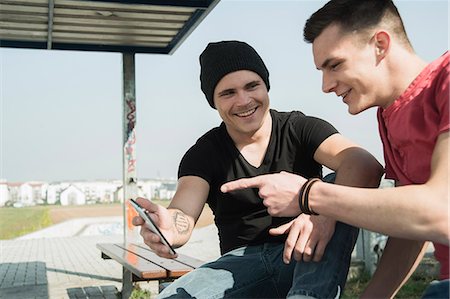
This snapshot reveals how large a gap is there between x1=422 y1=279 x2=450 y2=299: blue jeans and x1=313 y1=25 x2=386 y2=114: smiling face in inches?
24.4

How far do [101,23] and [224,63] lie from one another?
4569mm

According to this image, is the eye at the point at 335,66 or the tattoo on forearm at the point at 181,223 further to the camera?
A: the tattoo on forearm at the point at 181,223

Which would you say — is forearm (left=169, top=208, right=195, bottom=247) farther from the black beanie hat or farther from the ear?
the ear

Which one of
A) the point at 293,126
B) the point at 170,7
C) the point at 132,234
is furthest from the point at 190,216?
the point at 132,234

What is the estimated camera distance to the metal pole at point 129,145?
7.95 m

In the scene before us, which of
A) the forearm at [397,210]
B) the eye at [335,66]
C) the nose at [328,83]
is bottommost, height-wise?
the forearm at [397,210]

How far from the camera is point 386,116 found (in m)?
2.13

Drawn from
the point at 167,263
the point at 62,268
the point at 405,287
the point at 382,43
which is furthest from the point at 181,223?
the point at 62,268

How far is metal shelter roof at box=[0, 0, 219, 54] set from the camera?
262 inches

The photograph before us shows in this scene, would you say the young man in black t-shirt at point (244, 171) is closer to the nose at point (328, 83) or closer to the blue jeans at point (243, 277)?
the blue jeans at point (243, 277)

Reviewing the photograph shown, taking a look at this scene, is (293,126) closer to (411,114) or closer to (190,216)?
(190,216)

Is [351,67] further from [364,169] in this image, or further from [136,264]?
[136,264]

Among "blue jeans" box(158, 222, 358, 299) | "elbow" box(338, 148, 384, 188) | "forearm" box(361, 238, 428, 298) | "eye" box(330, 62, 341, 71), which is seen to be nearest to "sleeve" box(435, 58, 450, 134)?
"eye" box(330, 62, 341, 71)

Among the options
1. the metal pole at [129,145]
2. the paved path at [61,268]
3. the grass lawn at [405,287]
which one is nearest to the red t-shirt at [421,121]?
the grass lawn at [405,287]
